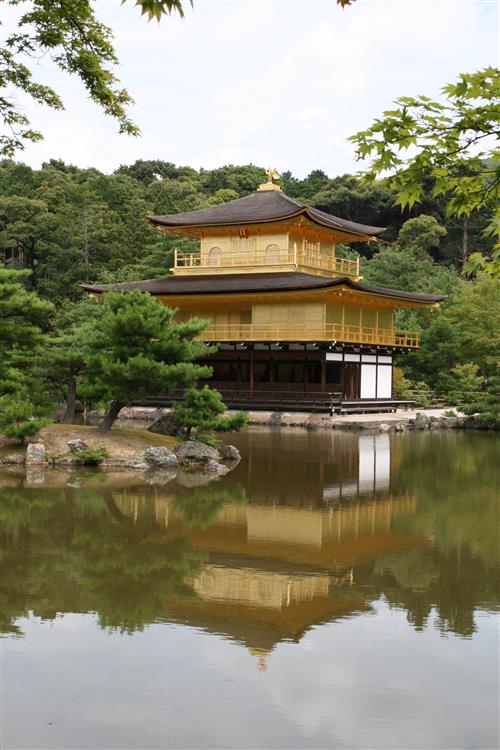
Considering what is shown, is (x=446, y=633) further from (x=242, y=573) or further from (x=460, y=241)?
(x=460, y=241)

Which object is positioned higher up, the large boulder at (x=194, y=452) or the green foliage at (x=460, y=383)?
the green foliage at (x=460, y=383)

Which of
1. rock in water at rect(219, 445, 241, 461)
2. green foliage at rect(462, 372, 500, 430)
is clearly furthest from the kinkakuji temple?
rock in water at rect(219, 445, 241, 461)

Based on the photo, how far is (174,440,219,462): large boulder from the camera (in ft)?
59.3

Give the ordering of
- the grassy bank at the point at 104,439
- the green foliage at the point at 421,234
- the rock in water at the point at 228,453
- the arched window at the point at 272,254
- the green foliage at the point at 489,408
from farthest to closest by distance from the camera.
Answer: the green foliage at the point at 421,234, the arched window at the point at 272,254, the green foliage at the point at 489,408, the rock in water at the point at 228,453, the grassy bank at the point at 104,439

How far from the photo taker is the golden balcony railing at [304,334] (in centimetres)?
3180

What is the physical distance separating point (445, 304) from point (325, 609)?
112ft

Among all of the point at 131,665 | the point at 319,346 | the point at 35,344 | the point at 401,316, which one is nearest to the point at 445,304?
the point at 401,316

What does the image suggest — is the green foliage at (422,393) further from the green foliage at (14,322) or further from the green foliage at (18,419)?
the green foliage at (18,419)

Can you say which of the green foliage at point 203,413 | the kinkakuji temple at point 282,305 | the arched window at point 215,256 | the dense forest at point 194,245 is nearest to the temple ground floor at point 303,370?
the kinkakuji temple at point 282,305

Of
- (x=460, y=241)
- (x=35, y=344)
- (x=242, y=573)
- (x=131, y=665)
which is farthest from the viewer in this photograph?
(x=460, y=241)

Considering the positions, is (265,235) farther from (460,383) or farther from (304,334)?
(460,383)

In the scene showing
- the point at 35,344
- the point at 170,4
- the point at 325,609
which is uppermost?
the point at 170,4

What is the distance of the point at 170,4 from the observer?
4.41 m

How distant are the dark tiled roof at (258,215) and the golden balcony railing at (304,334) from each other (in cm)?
442
